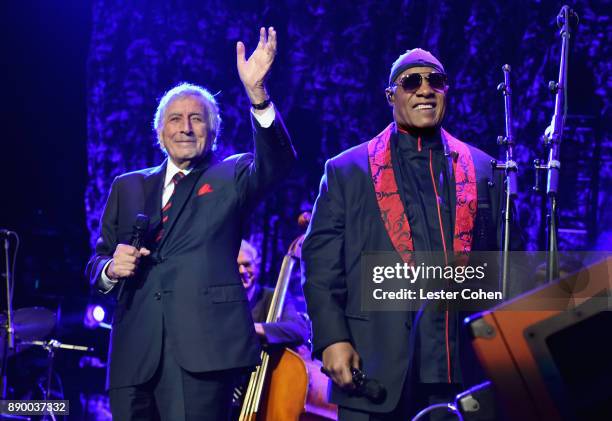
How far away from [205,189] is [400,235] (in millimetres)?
Answer: 891

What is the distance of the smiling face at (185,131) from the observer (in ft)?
11.0

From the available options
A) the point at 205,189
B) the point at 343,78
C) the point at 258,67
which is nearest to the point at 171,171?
the point at 205,189

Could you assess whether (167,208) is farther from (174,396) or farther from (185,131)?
(174,396)

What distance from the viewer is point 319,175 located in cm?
548

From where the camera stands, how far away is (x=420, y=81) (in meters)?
3.07

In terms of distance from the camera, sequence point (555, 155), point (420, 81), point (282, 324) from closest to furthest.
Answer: point (555, 155) → point (420, 81) → point (282, 324)

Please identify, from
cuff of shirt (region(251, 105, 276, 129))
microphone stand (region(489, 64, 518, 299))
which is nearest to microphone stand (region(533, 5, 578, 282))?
microphone stand (region(489, 64, 518, 299))

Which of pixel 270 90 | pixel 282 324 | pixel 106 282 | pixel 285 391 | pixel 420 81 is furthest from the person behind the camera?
pixel 270 90

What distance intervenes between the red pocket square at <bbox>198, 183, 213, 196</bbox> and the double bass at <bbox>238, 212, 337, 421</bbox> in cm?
106

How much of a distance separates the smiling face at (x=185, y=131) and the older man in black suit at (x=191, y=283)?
0.02 m

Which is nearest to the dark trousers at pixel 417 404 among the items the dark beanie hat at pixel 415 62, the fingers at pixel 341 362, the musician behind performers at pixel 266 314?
the fingers at pixel 341 362

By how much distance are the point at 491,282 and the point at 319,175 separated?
2.66 metres

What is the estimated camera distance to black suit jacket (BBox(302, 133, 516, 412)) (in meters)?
2.72

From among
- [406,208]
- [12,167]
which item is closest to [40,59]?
[12,167]
